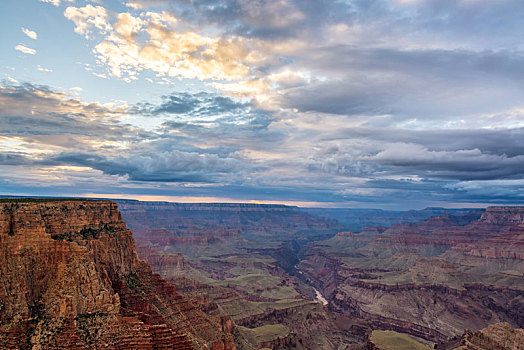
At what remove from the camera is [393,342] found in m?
109

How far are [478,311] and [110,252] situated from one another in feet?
580

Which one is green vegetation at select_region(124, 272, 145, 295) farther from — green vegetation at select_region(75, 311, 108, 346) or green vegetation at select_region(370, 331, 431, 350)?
green vegetation at select_region(370, 331, 431, 350)

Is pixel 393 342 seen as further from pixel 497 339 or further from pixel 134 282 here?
pixel 134 282

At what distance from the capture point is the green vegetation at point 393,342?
339 feet

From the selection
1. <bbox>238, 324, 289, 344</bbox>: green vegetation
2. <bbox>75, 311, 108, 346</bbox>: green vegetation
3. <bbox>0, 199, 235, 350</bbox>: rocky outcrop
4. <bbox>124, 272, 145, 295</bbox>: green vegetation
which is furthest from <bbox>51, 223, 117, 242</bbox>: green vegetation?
<bbox>238, 324, 289, 344</bbox>: green vegetation

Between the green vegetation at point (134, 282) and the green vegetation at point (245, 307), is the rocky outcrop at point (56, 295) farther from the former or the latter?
the green vegetation at point (245, 307)

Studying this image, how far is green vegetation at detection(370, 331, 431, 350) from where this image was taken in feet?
339

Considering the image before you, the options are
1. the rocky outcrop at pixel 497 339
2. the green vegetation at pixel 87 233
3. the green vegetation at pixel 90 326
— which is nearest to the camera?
the green vegetation at pixel 90 326

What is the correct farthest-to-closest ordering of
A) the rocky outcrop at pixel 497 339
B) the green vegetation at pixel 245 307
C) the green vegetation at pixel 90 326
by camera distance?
the green vegetation at pixel 245 307 < the rocky outcrop at pixel 497 339 < the green vegetation at pixel 90 326

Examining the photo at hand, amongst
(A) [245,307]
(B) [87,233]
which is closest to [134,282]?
(B) [87,233]

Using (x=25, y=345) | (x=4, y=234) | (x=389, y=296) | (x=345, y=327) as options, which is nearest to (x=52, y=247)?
(x=4, y=234)

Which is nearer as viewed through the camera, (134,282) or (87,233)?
(87,233)

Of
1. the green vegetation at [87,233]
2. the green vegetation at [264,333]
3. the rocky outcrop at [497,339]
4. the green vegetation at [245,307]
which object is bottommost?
the green vegetation at [245,307]

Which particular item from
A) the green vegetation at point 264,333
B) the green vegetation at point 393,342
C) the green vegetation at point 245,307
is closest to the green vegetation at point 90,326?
the green vegetation at point 264,333
